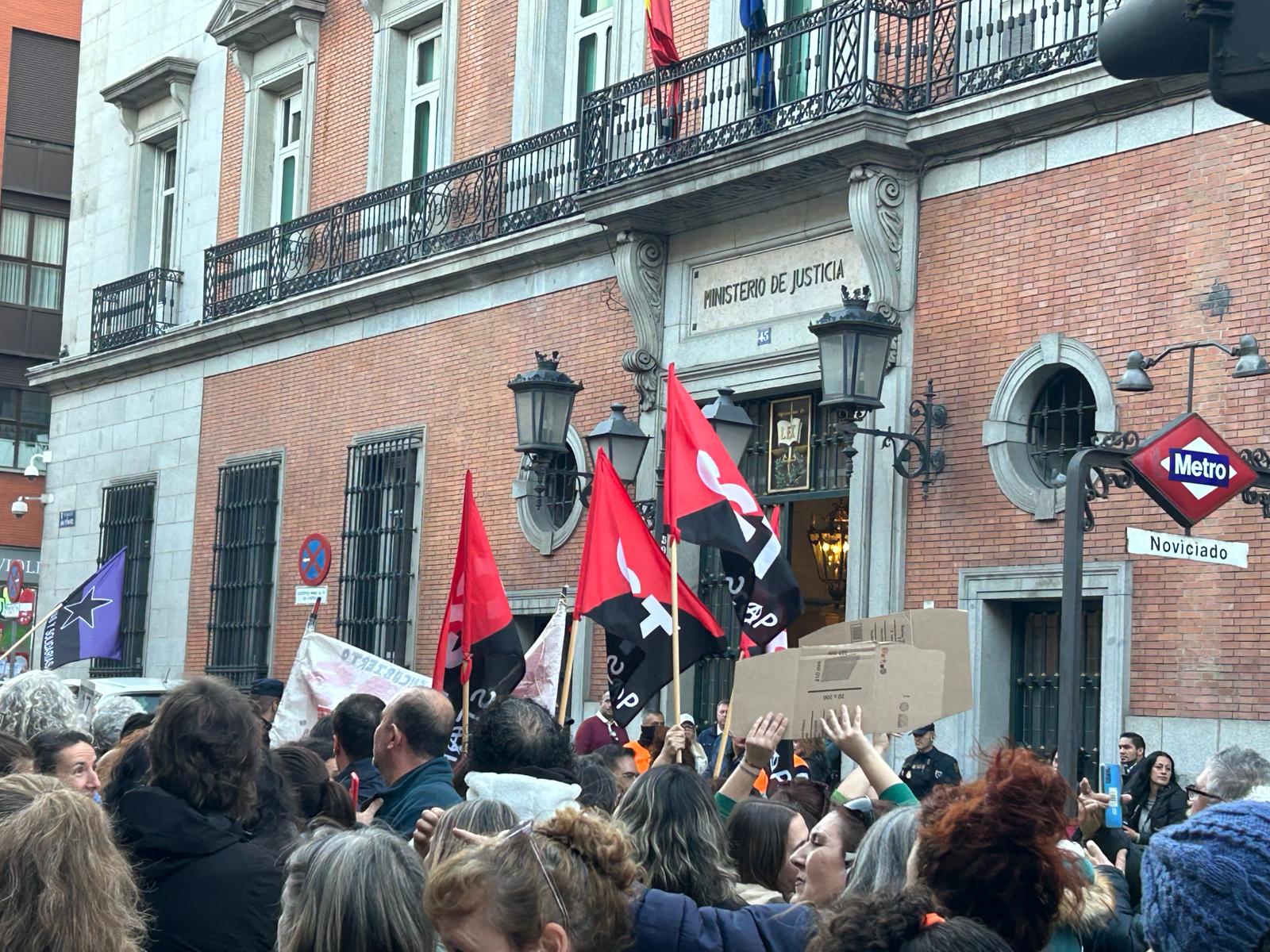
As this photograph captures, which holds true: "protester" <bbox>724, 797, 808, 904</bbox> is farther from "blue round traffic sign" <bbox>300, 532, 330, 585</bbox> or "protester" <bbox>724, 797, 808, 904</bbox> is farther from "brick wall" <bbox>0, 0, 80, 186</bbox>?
"brick wall" <bbox>0, 0, 80, 186</bbox>

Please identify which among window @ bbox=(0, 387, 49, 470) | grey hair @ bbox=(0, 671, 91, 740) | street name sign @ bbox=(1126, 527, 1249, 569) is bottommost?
grey hair @ bbox=(0, 671, 91, 740)

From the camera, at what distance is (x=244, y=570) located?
23250 millimetres

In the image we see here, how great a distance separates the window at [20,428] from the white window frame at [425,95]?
65.4ft

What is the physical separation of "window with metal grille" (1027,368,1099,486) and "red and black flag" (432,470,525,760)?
4.19 metres

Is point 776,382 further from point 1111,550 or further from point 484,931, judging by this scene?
point 484,931

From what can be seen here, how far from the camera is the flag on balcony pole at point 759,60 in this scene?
52.3ft

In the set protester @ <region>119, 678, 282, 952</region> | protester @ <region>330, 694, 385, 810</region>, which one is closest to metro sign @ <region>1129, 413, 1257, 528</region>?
protester @ <region>330, 694, 385, 810</region>

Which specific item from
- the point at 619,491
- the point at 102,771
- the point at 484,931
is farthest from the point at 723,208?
the point at 484,931

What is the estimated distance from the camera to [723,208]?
16422 mm

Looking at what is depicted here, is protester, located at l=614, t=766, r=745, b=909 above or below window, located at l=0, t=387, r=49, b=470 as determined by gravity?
below

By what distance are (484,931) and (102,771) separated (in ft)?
11.7

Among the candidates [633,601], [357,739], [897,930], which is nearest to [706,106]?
[633,601]

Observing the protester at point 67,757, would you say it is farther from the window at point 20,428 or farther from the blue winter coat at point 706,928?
the window at point 20,428

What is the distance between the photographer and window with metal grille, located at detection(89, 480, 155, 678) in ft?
83.6
